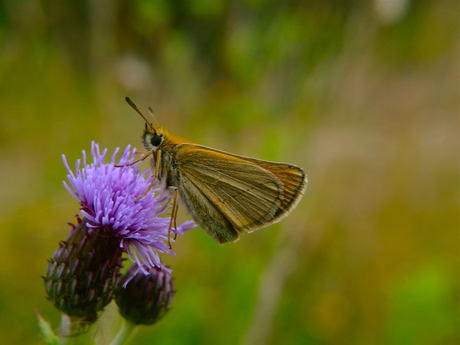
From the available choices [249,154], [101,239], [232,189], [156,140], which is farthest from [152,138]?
[249,154]

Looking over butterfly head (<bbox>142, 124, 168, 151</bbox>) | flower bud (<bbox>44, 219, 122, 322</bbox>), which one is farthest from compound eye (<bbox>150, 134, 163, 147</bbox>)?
flower bud (<bbox>44, 219, 122, 322</bbox>)

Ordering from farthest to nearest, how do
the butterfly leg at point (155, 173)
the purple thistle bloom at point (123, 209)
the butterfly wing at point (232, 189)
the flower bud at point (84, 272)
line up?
1. the butterfly wing at point (232, 189)
2. the butterfly leg at point (155, 173)
3. the purple thistle bloom at point (123, 209)
4. the flower bud at point (84, 272)

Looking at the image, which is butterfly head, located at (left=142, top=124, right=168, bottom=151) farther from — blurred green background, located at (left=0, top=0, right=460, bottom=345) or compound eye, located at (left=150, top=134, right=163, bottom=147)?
blurred green background, located at (left=0, top=0, right=460, bottom=345)

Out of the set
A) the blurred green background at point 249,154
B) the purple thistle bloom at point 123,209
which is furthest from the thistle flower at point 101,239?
the blurred green background at point 249,154

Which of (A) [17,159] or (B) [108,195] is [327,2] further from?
(A) [17,159]

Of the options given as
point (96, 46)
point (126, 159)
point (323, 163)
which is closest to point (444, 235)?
point (323, 163)

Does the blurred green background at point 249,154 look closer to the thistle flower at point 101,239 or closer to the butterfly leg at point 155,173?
the thistle flower at point 101,239
